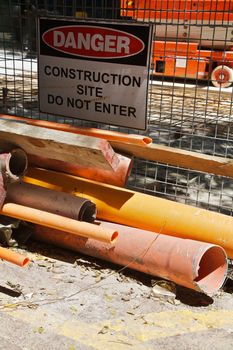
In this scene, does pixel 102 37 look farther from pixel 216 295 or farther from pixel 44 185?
pixel 216 295

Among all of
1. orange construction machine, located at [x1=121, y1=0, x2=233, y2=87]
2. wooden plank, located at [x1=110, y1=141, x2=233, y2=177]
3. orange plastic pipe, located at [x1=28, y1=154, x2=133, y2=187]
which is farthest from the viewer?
orange construction machine, located at [x1=121, y1=0, x2=233, y2=87]

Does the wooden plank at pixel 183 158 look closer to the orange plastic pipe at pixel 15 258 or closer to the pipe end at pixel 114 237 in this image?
the pipe end at pixel 114 237

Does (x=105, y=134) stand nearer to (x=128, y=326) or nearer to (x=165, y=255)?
(x=165, y=255)

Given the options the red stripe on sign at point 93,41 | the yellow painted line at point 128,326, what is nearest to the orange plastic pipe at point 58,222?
the yellow painted line at point 128,326

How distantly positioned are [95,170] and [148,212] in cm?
58

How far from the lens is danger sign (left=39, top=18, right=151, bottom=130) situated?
4074 mm

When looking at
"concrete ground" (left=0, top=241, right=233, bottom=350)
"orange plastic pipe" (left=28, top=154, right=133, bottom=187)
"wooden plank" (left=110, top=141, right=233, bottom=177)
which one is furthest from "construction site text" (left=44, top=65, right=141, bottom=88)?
"concrete ground" (left=0, top=241, right=233, bottom=350)

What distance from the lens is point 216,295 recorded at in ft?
11.5

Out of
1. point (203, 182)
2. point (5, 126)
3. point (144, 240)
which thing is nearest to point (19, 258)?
point (144, 240)

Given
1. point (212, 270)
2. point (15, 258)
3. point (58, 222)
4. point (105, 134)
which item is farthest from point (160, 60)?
point (15, 258)

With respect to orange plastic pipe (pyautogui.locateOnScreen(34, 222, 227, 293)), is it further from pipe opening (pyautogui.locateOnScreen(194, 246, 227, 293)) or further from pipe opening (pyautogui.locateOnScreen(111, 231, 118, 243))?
pipe opening (pyautogui.locateOnScreen(111, 231, 118, 243))

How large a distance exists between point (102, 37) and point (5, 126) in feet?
3.65

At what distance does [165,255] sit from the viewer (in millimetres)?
3449

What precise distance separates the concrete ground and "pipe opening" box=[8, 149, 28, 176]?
713 mm
